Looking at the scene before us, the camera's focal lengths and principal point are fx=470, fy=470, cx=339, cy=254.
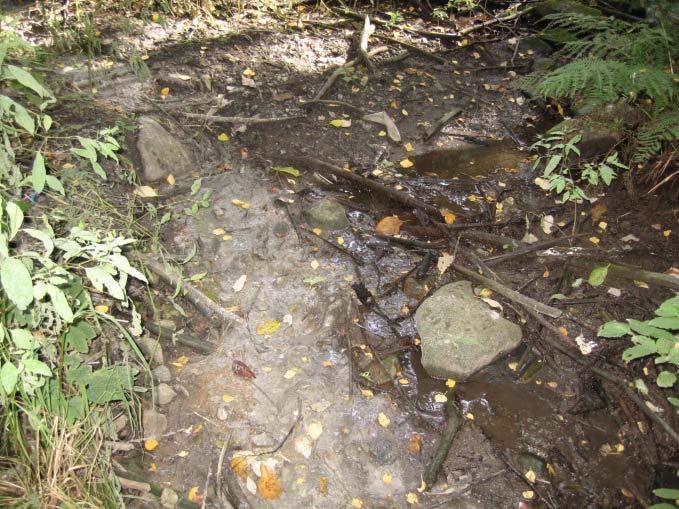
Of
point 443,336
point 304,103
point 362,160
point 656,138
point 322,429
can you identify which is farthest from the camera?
point 304,103

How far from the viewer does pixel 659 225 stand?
421 centimetres

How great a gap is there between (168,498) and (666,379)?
2.94 meters

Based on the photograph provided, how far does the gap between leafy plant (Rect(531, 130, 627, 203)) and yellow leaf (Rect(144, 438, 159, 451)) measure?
3.75 meters

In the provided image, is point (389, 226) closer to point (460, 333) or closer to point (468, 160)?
point (460, 333)

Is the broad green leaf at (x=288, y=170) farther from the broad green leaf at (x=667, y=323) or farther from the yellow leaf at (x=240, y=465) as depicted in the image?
the broad green leaf at (x=667, y=323)

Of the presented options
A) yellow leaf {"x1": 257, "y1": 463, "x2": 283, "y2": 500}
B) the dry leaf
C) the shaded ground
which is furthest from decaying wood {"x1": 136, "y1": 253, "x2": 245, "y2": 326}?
yellow leaf {"x1": 257, "y1": 463, "x2": 283, "y2": 500}

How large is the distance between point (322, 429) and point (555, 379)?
1618 mm

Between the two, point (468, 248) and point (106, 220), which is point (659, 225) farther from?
point (106, 220)

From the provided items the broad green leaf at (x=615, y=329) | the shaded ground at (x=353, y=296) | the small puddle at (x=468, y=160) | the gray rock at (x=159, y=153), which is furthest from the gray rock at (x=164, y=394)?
the small puddle at (x=468, y=160)

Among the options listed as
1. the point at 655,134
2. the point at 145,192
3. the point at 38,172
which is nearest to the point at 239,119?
the point at 145,192

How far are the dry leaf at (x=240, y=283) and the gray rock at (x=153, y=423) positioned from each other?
3.31ft

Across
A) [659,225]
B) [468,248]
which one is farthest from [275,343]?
[659,225]

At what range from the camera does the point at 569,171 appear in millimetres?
4691

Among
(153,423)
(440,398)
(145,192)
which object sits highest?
(145,192)
